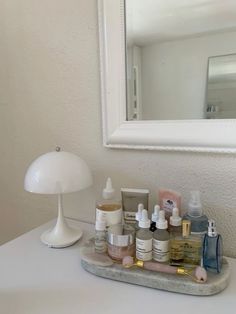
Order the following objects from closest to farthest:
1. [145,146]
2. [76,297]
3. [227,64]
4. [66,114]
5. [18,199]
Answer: [76,297] < [227,64] < [145,146] < [66,114] < [18,199]

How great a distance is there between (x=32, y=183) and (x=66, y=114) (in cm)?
28

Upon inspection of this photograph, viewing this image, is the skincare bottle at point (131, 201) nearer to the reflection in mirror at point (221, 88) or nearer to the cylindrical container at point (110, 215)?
the cylindrical container at point (110, 215)

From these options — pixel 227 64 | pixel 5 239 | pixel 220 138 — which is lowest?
pixel 5 239

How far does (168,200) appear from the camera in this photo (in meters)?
0.69

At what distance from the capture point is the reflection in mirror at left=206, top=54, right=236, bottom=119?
677 millimetres

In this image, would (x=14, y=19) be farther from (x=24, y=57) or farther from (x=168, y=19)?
(x=168, y=19)

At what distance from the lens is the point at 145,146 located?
30.7 inches

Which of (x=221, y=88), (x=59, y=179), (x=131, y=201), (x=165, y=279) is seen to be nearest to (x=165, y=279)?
(x=165, y=279)

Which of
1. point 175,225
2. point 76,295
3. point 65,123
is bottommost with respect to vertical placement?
point 76,295

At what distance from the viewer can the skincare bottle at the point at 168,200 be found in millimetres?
682

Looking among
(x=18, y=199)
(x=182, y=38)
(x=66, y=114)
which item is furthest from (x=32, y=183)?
(x=182, y=38)

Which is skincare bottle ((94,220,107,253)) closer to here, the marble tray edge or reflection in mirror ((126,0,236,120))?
the marble tray edge

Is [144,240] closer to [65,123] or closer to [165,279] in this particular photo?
[165,279]

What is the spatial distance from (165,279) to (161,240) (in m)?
0.08
